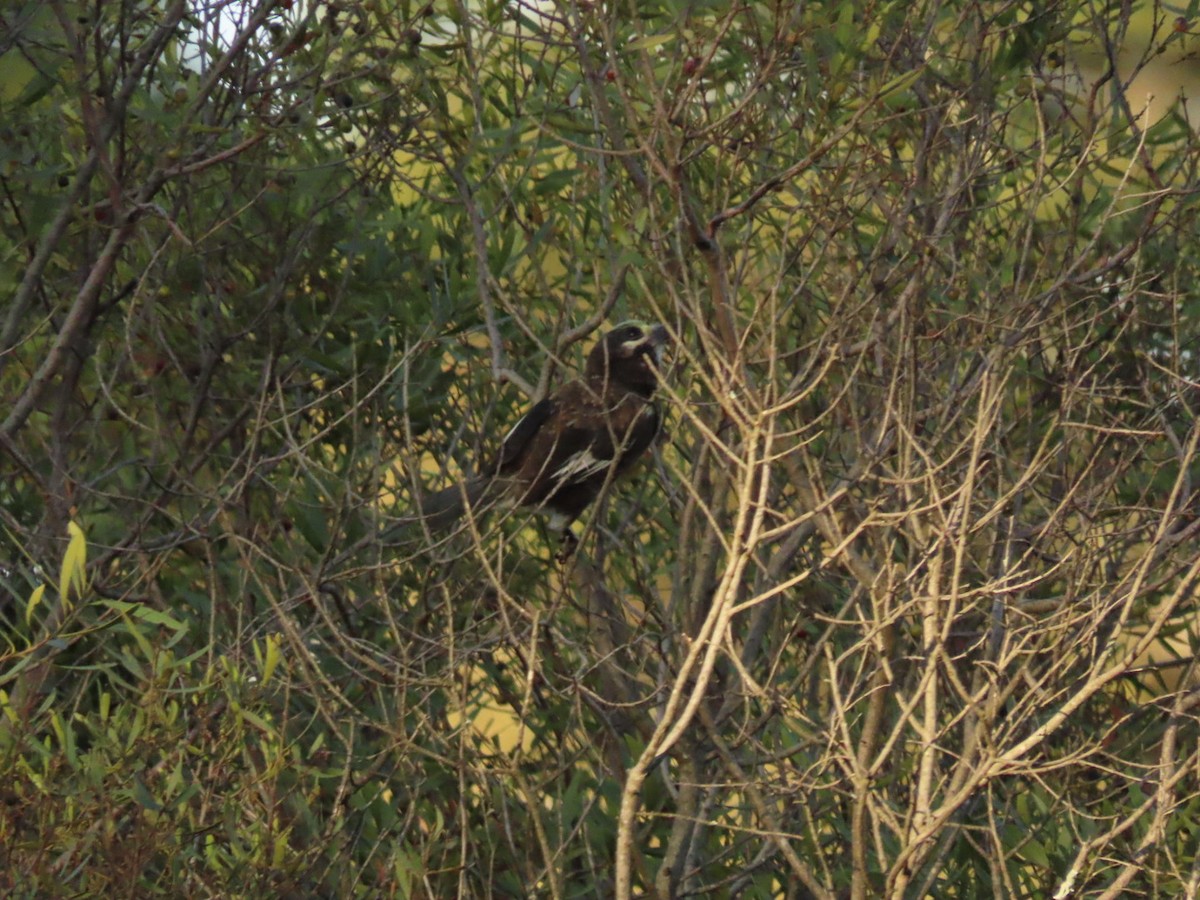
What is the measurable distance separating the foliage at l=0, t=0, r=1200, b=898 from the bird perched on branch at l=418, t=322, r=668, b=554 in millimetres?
131

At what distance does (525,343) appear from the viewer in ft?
19.5

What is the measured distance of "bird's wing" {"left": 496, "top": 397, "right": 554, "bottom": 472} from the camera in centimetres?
561

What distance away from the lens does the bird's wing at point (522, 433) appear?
221 inches

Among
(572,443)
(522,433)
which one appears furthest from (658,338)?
(522,433)

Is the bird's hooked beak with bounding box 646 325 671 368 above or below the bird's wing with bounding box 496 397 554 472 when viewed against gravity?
above

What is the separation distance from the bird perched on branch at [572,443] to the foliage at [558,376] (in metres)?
0.13

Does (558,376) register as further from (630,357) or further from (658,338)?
(658,338)

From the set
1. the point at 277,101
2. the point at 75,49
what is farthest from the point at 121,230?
the point at 277,101

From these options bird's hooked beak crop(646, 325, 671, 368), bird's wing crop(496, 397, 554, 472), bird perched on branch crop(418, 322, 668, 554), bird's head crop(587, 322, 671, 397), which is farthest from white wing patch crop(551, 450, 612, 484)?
bird's hooked beak crop(646, 325, 671, 368)

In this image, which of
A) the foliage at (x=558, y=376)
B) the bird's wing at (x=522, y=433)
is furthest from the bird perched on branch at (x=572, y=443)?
the foliage at (x=558, y=376)

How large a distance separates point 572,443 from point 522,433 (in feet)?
1.18

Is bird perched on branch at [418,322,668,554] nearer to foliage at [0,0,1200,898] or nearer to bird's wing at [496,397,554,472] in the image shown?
bird's wing at [496,397,554,472]

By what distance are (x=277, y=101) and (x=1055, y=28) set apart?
2.27 meters

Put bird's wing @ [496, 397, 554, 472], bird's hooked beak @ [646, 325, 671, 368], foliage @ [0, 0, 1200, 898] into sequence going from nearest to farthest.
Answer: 1. foliage @ [0, 0, 1200, 898]
2. bird's wing @ [496, 397, 554, 472]
3. bird's hooked beak @ [646, 325, 671, 368]
